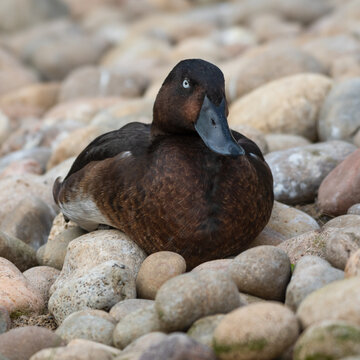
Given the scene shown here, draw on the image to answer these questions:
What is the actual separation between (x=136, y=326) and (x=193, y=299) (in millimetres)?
296

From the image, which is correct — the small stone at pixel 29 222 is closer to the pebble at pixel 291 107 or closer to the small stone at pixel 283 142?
the small stone at pixel 283 142

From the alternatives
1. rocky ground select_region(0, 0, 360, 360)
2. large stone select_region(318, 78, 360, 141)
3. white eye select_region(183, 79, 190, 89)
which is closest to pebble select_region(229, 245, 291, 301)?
rocky ground select_region(0, 0, 360, 360)

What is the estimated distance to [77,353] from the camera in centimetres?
274

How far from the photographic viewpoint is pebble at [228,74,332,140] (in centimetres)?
642

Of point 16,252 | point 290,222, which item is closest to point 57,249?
point 16,252

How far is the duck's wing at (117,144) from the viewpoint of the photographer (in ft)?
14.1

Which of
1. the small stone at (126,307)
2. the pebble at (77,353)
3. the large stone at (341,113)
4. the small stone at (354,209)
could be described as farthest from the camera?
the large stone at (341,113)

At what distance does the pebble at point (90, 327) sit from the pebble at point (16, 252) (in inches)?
52.8

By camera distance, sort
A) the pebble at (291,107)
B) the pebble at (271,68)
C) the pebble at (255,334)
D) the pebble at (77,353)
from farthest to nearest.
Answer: the pebble at (271,68)
the pebble at (291,107)
the pebble at (77,353)
the pebble at (255,334)

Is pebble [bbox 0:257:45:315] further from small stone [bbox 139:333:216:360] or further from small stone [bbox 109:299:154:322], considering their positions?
small stone [bbox 139:333:216:360]

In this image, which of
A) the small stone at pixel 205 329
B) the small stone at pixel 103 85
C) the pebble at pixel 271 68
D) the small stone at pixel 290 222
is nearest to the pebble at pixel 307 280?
the small stone at pixel 205 329

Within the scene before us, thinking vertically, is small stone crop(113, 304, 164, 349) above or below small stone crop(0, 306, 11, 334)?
above

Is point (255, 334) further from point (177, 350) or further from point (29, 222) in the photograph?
point (29, 222)

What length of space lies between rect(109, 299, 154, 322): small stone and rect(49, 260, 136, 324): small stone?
0.12 m
